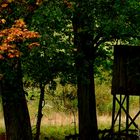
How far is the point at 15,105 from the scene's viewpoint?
1761cm

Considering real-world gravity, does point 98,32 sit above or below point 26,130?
above

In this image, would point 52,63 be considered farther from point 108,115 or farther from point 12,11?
point 108,115

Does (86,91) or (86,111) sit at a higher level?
(86,91)

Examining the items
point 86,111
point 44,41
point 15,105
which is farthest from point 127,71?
point 15,105

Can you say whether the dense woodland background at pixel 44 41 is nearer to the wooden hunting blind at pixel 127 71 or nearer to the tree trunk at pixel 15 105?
the tree trunk at pixel 15 105

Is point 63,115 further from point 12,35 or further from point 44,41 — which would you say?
point 12,35

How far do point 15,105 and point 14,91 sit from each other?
62cm

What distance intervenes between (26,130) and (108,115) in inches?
599

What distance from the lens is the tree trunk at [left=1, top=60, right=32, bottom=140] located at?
16.7 m

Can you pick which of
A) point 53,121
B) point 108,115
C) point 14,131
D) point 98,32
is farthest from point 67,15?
point 108,115

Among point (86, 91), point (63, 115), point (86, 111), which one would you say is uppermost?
point (86, 91)

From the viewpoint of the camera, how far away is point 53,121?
96.2ft

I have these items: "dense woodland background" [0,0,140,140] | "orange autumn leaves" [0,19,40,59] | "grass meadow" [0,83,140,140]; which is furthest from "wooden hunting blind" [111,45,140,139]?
"orange autumn leaves" [0,19,40,59]

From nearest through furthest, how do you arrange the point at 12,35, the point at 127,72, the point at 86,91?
the point at 12,35 → the point at 127,72 → the point at 86,91
